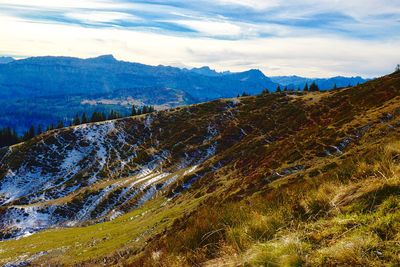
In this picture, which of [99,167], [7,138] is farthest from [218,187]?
[7,138]

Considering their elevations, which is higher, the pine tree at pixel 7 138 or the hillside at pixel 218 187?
the hillside at pixel 218 187

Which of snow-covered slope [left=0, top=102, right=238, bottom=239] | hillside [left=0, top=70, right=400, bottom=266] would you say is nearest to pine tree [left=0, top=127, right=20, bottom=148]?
hillside [left=0, top=70, right=400, bottom=266]

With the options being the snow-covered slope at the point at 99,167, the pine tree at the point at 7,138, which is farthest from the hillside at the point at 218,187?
the pine tree at the point at 7,138

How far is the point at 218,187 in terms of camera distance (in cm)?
5078

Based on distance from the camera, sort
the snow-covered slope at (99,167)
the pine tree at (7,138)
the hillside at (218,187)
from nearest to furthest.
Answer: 1. the hillside at (218,187)
2. the snow-covered slope at (99,167)
3. the pine tree at (7,138)

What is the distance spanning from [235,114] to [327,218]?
360 feet

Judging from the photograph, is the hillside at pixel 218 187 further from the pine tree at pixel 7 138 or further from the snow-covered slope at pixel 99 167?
the pine tree at pixel 7 138

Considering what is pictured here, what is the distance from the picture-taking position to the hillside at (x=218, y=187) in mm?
7363

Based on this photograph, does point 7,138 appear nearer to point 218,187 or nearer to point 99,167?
point 99,167

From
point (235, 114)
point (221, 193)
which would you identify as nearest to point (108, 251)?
point (221, 193)

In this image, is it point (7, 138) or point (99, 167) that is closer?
point (99, 167)

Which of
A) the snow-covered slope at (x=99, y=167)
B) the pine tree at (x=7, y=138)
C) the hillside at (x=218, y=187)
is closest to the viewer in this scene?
the hillside at (x=218, y=187)

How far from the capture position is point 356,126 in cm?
4541

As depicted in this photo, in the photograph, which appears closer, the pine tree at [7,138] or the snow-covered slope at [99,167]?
the snow-covered slope at [99,167]
